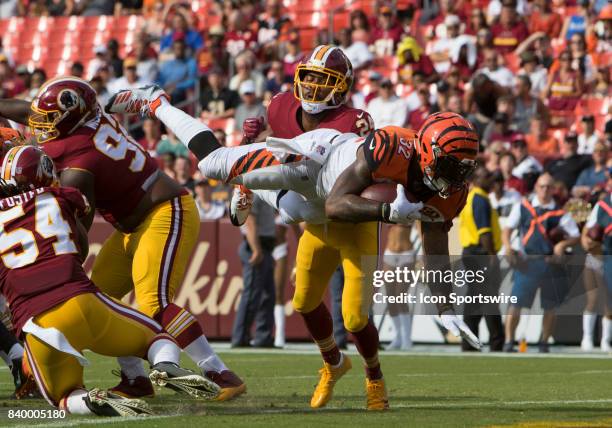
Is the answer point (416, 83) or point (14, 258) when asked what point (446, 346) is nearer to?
point (416, 83)

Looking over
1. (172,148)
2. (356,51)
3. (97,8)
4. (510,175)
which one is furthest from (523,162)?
(97,8)

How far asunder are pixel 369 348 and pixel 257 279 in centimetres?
600

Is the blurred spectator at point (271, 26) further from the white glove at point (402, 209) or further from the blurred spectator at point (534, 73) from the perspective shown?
the white glove at point (402, 209)

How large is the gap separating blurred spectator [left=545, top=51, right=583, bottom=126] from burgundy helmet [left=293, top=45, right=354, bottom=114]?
8375 millimetres

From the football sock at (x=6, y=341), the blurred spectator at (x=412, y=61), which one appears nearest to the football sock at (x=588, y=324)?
the blurred spectator at (x=412, y=61)

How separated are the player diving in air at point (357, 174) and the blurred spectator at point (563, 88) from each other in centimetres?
866

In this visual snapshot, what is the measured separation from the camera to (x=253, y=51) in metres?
18.4

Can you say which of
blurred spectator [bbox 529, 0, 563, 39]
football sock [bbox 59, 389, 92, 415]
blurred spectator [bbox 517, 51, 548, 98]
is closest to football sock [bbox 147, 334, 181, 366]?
football sock [bbox 59, 389, 92, 415]

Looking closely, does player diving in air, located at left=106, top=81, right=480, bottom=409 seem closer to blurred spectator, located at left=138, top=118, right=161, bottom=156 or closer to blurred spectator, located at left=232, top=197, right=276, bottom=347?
blurred spectator, located at left=232, top=197, right=276, bottom=347

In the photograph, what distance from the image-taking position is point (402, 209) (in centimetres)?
615

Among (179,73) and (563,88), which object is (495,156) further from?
(179,73)

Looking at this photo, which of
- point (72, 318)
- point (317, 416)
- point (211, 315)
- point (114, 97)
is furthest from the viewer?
point (211, 315)

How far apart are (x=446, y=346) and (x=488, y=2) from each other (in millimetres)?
6105

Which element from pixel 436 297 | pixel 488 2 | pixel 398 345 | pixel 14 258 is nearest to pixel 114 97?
pixel 14 258
